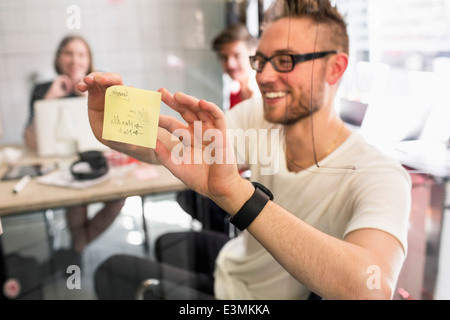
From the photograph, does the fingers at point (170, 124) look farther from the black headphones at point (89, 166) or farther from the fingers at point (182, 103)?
the black headphones at point (89, 166)

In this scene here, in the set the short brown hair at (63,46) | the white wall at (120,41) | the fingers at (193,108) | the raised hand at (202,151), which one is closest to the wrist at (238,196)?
the raised hand at (202,151)

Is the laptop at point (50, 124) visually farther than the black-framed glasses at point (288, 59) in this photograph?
Yes

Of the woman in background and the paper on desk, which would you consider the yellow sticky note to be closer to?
the woman in background

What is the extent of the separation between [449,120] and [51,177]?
1.30 meters

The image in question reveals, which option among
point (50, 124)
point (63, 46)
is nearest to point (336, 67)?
point (63, 46)

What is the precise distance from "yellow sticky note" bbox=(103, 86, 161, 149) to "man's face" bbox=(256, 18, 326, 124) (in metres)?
0.20

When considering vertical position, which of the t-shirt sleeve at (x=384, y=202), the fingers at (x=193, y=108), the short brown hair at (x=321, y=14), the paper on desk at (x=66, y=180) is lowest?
the paper on desk at (x=66, y=180)

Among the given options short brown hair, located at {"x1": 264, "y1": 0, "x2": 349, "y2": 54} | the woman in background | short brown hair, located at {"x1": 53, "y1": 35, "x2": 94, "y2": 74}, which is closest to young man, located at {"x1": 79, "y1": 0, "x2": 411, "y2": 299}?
short brown hair, located at {"x1": 264, "y1": 0, "x2": 349, "y2": 54}

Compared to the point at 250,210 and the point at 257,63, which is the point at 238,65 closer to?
the point at 257,63

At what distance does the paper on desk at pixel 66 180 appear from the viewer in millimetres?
1308

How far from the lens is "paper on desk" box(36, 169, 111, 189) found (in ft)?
4.29

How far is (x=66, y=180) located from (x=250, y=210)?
3.21ft

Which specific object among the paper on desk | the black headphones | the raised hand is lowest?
the paper on desk
